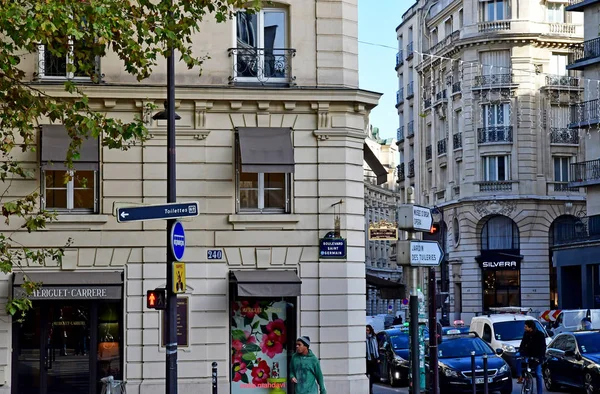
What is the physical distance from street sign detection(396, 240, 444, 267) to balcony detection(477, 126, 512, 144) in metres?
51.6

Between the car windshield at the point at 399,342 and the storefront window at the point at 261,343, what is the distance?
811 centimetres

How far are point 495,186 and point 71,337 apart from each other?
1916 inches

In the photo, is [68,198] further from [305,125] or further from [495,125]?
[495,125]

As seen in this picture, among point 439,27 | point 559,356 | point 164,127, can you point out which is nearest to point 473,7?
point 439,27

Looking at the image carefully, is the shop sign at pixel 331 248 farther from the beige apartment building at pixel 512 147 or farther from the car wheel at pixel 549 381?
the beige apartment building at pixel 512 147

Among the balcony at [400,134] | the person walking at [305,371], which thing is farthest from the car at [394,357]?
the balcony at [400,134]

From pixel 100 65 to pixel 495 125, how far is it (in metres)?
48.3

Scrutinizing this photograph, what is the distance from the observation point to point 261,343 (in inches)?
923

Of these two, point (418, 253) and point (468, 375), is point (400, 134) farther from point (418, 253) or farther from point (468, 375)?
point (418, 253)

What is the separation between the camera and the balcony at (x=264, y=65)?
2380 cm

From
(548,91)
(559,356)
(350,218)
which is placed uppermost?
(548,91)

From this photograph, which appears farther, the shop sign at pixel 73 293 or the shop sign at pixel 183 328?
the shop sign at pixel 183 328

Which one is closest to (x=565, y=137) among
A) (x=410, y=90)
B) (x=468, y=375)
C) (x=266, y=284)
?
(x=410, y=90)

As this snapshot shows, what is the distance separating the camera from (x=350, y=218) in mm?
23672
